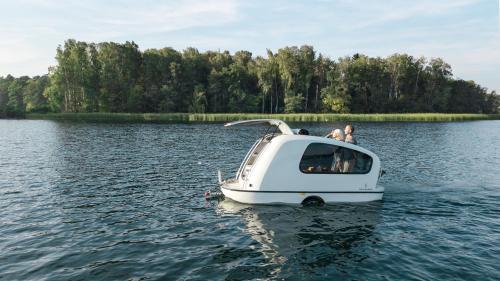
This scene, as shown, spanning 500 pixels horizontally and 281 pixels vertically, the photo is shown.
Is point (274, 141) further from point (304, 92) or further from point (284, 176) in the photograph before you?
point (304, 92)

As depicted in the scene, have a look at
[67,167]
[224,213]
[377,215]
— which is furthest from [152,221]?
[67,167]

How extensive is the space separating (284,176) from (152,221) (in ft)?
17.9

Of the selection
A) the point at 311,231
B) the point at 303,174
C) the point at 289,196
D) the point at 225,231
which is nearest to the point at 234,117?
the point at 289,196

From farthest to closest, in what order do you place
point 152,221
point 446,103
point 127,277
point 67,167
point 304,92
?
point 446,103
point 304,92
point 67,167
point 152,221
point 127,277

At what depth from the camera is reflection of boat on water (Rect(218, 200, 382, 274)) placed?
432 inches

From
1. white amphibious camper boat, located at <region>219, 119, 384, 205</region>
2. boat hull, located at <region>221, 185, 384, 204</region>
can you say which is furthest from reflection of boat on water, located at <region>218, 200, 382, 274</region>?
white amphibious camper boat, located at <region>219, 119, 384, 205</region>

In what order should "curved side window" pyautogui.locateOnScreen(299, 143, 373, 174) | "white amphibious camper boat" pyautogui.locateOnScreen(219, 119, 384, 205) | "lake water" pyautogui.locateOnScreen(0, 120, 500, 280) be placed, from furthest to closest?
"curved side window" pyautogui.locateOnScreen(299, 143, 373, 174) < "white amphibious camper boat" pyautogui.locateOnScreen(219, 119, 384, 205) < "lake water" pyautogui.locateOnScreen(0, 120, 500, 280)

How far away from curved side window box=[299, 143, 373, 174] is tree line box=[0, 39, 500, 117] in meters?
89.9

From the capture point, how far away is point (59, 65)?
10381 cm

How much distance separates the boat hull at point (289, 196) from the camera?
15383 mm

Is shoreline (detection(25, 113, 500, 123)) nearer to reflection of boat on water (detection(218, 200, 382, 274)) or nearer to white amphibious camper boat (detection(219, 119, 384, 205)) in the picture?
white amphibious camper boat (detection(219, 119, 384, 205))

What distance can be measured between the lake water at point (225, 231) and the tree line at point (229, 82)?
85820 mm

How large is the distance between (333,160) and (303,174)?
150 cm

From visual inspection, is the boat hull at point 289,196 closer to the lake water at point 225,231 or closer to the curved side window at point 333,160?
the lake water at point 225,231
